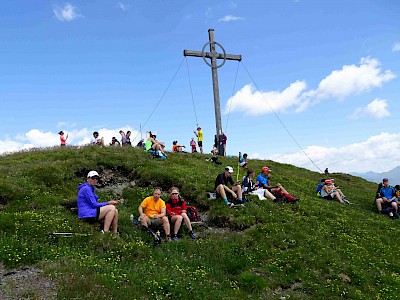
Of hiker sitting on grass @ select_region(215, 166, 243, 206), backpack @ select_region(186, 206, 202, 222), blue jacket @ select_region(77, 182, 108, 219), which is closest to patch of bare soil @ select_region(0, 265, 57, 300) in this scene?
blue jacket @ select_region(77, 182, 108, 219)

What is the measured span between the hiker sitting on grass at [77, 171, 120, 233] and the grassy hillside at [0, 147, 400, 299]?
1.28ft

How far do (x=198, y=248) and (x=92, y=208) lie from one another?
4094 mm

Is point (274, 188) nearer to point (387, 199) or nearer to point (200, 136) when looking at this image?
point (387, 199)

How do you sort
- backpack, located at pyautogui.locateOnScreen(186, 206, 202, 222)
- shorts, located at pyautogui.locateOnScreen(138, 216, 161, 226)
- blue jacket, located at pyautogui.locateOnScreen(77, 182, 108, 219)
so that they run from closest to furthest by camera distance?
1. blue jacket, located at pyautogui.locateOnScreen(77, 182, 108, 219)
2. shorts, located at pyautogui.locateOnScreen(138, 216, 161, 226)
3. backpack, located at pyautogui.locateOnScreen(186, 206, 202, 222)

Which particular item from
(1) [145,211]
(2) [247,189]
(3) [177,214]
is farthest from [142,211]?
(2) [247,189]

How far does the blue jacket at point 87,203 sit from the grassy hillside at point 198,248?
1.19 ft

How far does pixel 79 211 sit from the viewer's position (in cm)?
1309

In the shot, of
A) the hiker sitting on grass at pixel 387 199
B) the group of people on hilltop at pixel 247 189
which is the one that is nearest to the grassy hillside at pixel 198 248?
the group of people on hilltop at pixel 247 189

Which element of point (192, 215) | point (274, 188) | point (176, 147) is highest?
point (176, 147)

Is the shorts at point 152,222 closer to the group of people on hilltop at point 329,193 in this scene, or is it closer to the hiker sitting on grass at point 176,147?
the group of people on hilltop at point 329,193

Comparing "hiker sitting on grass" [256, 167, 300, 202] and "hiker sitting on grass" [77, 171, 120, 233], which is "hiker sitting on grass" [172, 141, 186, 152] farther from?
"hiker sitting on grass" [77, 171, 120, 233]

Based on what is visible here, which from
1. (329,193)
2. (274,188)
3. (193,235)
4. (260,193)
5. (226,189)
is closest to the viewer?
(193,235)

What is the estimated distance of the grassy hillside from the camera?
376 inches

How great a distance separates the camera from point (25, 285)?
27.8ft
